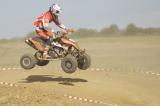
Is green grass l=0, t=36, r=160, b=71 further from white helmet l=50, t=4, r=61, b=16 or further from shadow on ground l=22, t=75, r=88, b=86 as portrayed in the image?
white helmet l=50, t=4, r=61, b=16

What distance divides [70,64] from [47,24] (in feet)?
4.39

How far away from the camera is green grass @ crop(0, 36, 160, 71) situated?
24406mm

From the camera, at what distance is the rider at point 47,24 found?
15853mm

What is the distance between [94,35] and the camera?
38344 mm

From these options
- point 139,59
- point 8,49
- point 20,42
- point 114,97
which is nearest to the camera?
point 114,97

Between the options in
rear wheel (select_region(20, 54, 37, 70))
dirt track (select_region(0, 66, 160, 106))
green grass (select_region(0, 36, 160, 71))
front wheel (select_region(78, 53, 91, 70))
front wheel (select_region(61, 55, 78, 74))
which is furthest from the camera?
green grass (select_region(0, 36, 160, 71))

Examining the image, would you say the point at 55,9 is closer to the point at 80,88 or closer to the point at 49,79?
the point at 80,88

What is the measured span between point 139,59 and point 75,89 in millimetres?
11432

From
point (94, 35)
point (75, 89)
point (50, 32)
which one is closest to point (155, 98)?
point (75, 89)

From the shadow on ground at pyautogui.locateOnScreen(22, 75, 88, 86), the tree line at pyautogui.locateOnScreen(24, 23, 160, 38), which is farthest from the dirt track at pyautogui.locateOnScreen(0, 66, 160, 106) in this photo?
the tree line at pyautogui.locateOnScreen(24, 23, 160, 38)

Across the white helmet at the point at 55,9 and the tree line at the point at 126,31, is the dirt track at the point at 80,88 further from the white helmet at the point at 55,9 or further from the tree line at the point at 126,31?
the tree line at the point at 126,31

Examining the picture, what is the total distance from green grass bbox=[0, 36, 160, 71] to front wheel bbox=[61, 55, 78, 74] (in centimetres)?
626

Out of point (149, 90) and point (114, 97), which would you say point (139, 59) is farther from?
point (114, 97)

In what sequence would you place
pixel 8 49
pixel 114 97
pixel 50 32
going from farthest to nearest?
pixel 8 49 → pixel 50 32 → pixel 114 97
